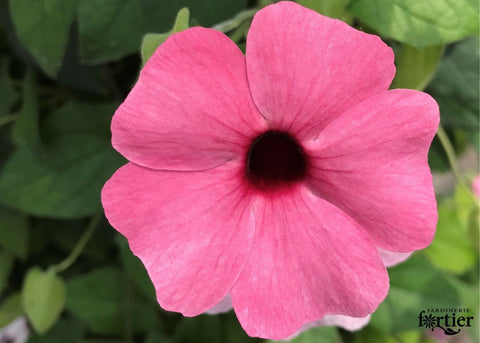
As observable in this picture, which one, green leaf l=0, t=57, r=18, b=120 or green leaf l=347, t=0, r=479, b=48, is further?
green leaf l=0, t=57, r=18, b=120

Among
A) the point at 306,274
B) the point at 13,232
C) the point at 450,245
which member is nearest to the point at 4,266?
the point at 13,232

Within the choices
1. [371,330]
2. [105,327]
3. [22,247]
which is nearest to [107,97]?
[22,247]

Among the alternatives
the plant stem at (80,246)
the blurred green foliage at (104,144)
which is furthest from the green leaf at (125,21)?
the plant stem at (80,246)

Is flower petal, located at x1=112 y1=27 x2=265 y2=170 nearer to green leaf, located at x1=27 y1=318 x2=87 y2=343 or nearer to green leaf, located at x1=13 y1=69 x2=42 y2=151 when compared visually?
green leaf, located at x1=13 y1=69 x2=42 y2=151

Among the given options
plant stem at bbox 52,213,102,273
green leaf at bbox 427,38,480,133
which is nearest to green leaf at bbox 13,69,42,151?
plant stem at bbox 52,213,102,273

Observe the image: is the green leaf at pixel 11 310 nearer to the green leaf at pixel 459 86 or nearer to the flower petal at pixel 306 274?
the flower petal at pixel 306 274

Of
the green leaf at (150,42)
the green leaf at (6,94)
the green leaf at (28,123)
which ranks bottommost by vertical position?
the green leaf at (6,94)
